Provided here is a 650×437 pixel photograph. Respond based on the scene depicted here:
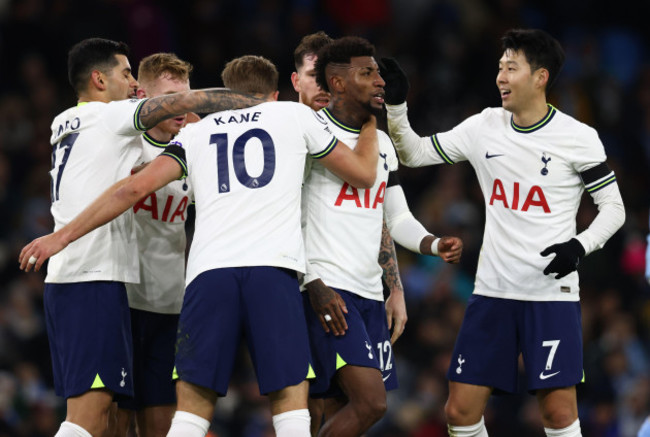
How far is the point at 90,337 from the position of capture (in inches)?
228

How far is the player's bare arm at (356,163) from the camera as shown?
5680 mm

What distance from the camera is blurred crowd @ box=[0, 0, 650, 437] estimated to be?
400 inches

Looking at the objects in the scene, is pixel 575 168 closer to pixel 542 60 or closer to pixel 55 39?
pixel 542 60

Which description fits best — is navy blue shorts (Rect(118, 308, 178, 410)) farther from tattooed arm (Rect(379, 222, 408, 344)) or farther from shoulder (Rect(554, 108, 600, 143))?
shoulder (Rect(554, 108, 600, 143))

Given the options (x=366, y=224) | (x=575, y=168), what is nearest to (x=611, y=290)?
(x=575, y=168)

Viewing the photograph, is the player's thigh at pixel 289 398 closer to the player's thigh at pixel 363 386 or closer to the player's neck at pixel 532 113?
the player's thigh at pixel 363 386

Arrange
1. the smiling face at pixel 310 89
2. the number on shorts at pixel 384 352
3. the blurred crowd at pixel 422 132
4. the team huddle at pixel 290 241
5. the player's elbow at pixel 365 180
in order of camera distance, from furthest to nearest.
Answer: the blurred crowd at pixel 422 132 → the smiling face at pixel 310 89 → the number on shorts at pixel 384 352 → the player's elbow at pixel 365 180 → the team huddle at pixel 290 241

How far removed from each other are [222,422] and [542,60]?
5141 mm

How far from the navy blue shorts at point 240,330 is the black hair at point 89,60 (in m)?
1.74

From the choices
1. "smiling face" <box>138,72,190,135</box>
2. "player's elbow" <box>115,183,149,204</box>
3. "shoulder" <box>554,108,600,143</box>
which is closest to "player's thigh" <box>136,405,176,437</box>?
"player's elbow" <box>115,183,149,204</box>

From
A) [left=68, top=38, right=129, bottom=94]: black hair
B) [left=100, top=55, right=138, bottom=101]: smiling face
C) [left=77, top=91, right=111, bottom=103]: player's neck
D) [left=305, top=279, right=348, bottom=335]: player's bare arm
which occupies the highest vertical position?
[left=68, top=38, right=129, bottom=94]: black hair

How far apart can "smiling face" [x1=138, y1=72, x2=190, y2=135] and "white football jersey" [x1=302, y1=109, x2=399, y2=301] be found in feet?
3.70

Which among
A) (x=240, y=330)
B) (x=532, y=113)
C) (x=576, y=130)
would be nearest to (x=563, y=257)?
(x=576, y=130)

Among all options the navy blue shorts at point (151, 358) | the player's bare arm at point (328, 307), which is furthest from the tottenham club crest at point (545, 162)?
the navy blue shorts at point (151, 358)
